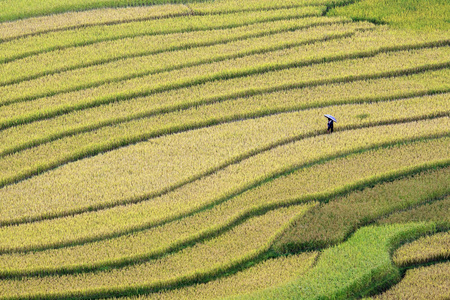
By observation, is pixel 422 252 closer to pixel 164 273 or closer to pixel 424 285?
pixel 424 285

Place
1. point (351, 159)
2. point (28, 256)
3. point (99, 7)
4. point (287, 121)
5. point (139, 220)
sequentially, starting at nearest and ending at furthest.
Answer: point (28, 256) → point (139, 220) → point (351, 159) → point (287, 121) → point (99, 7)

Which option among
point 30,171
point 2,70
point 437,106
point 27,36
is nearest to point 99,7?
point 27,36

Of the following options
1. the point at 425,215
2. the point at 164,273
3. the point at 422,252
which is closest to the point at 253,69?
the point at 425,215

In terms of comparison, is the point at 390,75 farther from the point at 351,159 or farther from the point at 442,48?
the point at 351,159

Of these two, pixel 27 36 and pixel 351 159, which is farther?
pixel 27 36

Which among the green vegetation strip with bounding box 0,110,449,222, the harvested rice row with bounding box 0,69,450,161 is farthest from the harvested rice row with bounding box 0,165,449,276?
the harvested rice row with bounding box 0,69,450,161

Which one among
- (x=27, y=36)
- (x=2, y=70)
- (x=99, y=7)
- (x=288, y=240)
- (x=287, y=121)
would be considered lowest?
(x=288, y=240)
